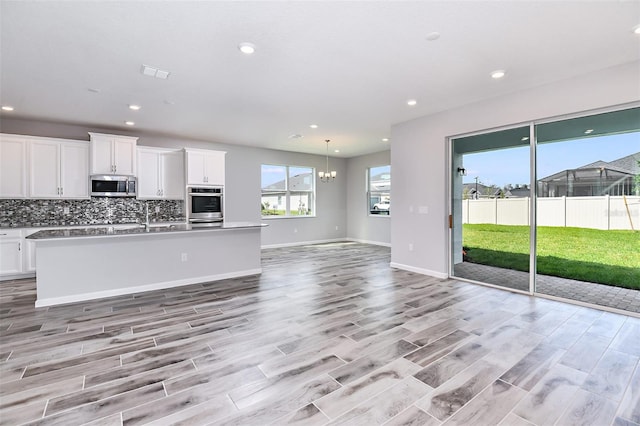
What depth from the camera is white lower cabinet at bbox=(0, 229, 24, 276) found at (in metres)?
4.98

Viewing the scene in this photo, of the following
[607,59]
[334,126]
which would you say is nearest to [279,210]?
[334,126]

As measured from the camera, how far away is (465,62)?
3312mm

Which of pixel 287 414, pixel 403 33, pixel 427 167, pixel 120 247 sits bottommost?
pixel 287 414

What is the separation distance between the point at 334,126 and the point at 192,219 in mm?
3646

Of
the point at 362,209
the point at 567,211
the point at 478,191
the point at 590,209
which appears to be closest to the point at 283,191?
the point at 362,209

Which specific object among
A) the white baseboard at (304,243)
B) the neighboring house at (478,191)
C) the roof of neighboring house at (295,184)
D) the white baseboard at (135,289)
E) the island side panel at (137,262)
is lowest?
the white baseboard at (135,289)

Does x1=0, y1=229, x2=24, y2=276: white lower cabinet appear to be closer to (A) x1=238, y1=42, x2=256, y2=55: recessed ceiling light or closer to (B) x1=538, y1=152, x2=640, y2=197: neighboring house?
(A) x1=238, y1=42, x2=256, y2=55: recessed ceiling light

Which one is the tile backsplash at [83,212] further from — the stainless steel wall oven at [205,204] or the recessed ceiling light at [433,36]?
the recessed ceiling light at [433,36]

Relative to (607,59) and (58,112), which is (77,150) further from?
(607,59)

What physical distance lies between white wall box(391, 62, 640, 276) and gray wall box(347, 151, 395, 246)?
3.07 metres

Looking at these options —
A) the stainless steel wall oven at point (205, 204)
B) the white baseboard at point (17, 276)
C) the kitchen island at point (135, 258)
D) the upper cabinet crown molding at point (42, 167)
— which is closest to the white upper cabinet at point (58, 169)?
the upper cabinet crown molding at point (42, 167)

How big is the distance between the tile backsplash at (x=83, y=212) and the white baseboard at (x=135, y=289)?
2.34 metres

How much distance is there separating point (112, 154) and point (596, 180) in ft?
25.4

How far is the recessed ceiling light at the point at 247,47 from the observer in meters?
2.92
